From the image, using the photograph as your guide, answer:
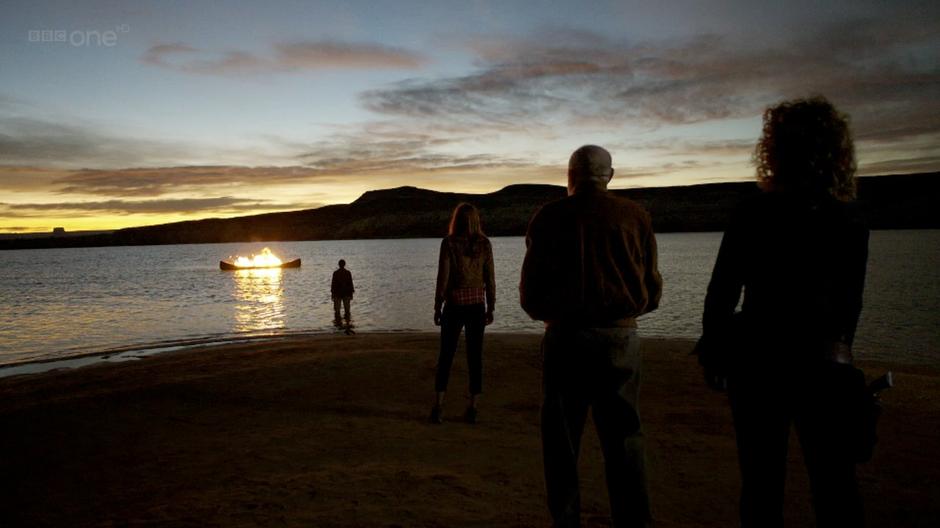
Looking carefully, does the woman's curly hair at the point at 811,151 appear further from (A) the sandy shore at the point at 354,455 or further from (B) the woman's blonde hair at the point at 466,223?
(B) the woman's blonde hair at the point at 466,223

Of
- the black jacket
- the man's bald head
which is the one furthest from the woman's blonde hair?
the black jacket

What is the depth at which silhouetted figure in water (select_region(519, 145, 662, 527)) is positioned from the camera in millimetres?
3350

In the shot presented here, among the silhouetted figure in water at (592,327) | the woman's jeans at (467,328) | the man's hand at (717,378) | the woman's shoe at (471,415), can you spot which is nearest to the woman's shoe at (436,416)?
the woman's shoe at (471,415)

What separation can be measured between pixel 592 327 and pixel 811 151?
138cm

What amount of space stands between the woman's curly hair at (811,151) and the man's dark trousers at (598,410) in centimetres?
116

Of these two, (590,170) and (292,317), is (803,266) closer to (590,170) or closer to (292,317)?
(590,170)

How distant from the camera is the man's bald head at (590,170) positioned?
3.59 meters

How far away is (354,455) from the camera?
6.13 metres

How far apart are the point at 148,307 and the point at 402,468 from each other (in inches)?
1321

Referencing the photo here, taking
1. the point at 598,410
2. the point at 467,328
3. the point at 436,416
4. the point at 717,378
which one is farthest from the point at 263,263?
the point at 717,378

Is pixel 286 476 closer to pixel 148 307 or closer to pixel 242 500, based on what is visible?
pixel 242 500

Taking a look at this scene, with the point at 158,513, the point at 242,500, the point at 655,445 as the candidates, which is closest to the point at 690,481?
the point at 655,445

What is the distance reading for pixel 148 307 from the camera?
3412cm

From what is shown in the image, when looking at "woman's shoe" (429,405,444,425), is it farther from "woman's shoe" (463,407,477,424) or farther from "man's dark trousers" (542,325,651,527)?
"man's dark trousers" (542,325,651,527)
